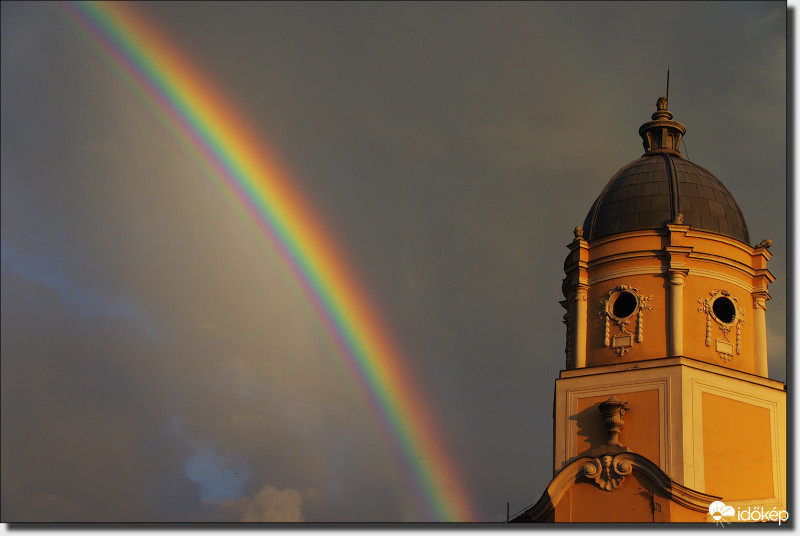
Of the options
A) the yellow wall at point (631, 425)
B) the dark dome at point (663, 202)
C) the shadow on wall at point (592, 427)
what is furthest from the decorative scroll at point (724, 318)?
the shadow on wall at point (592, 427)

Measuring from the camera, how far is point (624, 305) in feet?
141

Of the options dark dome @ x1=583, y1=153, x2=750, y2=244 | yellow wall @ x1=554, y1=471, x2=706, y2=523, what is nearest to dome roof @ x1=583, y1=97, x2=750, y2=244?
dark dome @ x1=583, y1=153, x2=750, y2=244

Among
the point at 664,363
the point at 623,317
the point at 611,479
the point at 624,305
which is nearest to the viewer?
the point at 611,479

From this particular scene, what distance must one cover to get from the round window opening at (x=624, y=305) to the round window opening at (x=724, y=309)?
2.45 m

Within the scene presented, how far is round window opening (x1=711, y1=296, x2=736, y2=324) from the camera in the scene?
139 ft

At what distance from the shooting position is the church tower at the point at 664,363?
39562 millimetres

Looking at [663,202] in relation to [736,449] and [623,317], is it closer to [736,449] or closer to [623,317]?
[623,317]

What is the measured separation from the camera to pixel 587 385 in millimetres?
42031

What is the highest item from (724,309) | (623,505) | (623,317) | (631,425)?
(724,309)

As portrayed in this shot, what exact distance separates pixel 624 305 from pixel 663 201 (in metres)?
3.63

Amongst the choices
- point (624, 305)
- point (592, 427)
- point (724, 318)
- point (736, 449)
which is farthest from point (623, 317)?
point (736, 449)

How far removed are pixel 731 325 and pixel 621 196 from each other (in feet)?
18.2

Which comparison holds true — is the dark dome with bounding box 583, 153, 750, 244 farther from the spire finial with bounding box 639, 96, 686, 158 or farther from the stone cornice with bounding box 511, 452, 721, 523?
the stone cornice with bounding box 511, 452, 721, 523

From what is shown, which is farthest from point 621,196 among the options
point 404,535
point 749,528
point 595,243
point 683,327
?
point 404,535
